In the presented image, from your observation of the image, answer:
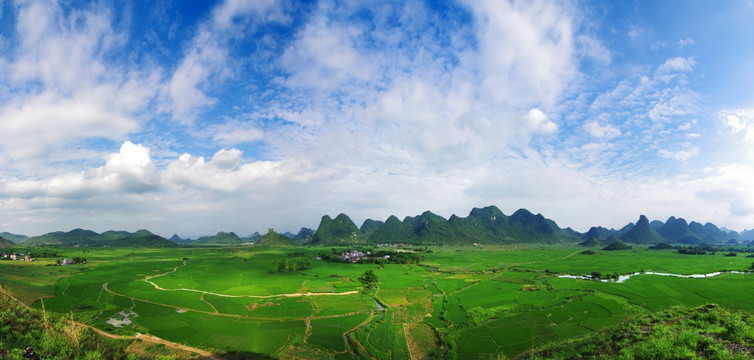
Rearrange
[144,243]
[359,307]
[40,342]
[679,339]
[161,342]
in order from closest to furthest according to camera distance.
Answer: [679,339]
[40,342]
[161,342]
[359,307]
[144,243]

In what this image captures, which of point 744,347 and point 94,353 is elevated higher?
point 744,347

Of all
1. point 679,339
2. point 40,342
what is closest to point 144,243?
point 40,342

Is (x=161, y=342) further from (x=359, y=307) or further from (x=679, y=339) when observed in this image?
(x=679, y=339)

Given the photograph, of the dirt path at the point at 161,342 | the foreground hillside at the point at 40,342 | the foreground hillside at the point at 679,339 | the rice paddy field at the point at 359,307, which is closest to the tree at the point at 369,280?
the rice paddy field at the point at 359,307

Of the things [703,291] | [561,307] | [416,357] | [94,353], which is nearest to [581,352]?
[416,357]

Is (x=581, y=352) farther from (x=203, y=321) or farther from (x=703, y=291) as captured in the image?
(x=703, y=291)

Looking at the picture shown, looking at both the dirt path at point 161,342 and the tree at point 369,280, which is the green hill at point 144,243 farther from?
the dirt path at point 161,342
